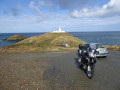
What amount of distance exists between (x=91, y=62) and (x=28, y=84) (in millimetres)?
3558

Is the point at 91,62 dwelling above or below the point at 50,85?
above

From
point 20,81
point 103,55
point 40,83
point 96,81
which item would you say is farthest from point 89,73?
point 103,55

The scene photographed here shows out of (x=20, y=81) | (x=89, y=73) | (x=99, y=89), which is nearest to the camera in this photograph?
(x=99, y=89)

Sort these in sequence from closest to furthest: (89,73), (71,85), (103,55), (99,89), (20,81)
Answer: (99,89) < (71,85) < (20,81) < (89,73) < (103,55)

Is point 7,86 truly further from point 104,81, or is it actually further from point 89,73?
point 104,81

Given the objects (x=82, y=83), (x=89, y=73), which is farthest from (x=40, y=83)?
(x=89, y=73)

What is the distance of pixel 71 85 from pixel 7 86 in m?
3.10

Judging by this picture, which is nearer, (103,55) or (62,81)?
(62,81)

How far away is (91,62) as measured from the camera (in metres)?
5.96

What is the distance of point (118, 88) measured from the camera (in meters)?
4.89

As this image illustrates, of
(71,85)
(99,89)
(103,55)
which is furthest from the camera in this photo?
(103,55)

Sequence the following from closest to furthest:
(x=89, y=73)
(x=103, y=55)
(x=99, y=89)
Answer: (x=99, y=89) < (x=89, y=73) < (x=103, y=55)

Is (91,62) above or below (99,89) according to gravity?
above

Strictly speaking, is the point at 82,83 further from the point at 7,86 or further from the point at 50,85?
the point at 7,86
